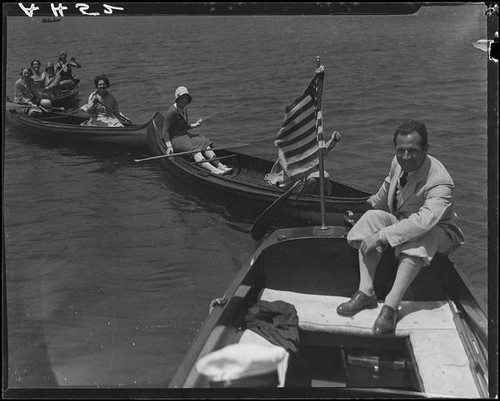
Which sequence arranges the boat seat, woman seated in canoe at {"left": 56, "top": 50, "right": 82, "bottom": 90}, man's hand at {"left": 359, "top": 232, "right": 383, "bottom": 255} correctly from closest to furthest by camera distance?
the boat seat, man's hand at {"left": 359, "top": 232, "right": 383, "bottom": 255}, woman seated in canoe at {"left": 56, "top": 50, "right": 82, "bottom": 90}

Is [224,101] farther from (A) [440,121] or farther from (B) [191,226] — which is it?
(B) [191,226]

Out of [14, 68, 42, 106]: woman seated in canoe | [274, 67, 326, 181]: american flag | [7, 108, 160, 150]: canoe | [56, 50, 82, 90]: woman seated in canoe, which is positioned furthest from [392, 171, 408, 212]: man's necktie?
[56, 50, 82, 90]: woman seated in canoe

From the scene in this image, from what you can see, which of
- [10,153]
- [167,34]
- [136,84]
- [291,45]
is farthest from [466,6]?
[167,34]

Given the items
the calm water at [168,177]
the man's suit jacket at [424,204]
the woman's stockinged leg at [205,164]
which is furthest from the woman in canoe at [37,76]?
the man's suit jacket at [424,204]

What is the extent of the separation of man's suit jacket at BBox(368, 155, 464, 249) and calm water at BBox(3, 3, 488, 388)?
1026 mm

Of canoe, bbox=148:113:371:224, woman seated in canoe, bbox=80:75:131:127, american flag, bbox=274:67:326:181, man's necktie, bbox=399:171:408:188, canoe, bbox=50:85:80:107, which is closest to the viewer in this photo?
man's necktie, bbox=399:171:408:188

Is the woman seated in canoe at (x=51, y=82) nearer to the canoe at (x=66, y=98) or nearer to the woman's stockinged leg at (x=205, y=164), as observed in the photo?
the canoe at (x=66, y=98)

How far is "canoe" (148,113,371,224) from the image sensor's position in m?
7.48

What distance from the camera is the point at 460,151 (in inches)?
458

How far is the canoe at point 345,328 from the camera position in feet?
12.8

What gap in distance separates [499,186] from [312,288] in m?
1.91

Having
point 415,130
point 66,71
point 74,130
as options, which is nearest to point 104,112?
point 74,130

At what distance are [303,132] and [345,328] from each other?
6.56 ft

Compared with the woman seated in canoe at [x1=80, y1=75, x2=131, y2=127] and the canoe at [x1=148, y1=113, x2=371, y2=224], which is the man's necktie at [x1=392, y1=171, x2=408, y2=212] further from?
the woman seated in canoe at [x1=80, y1=75, x2=131, y2=127]
